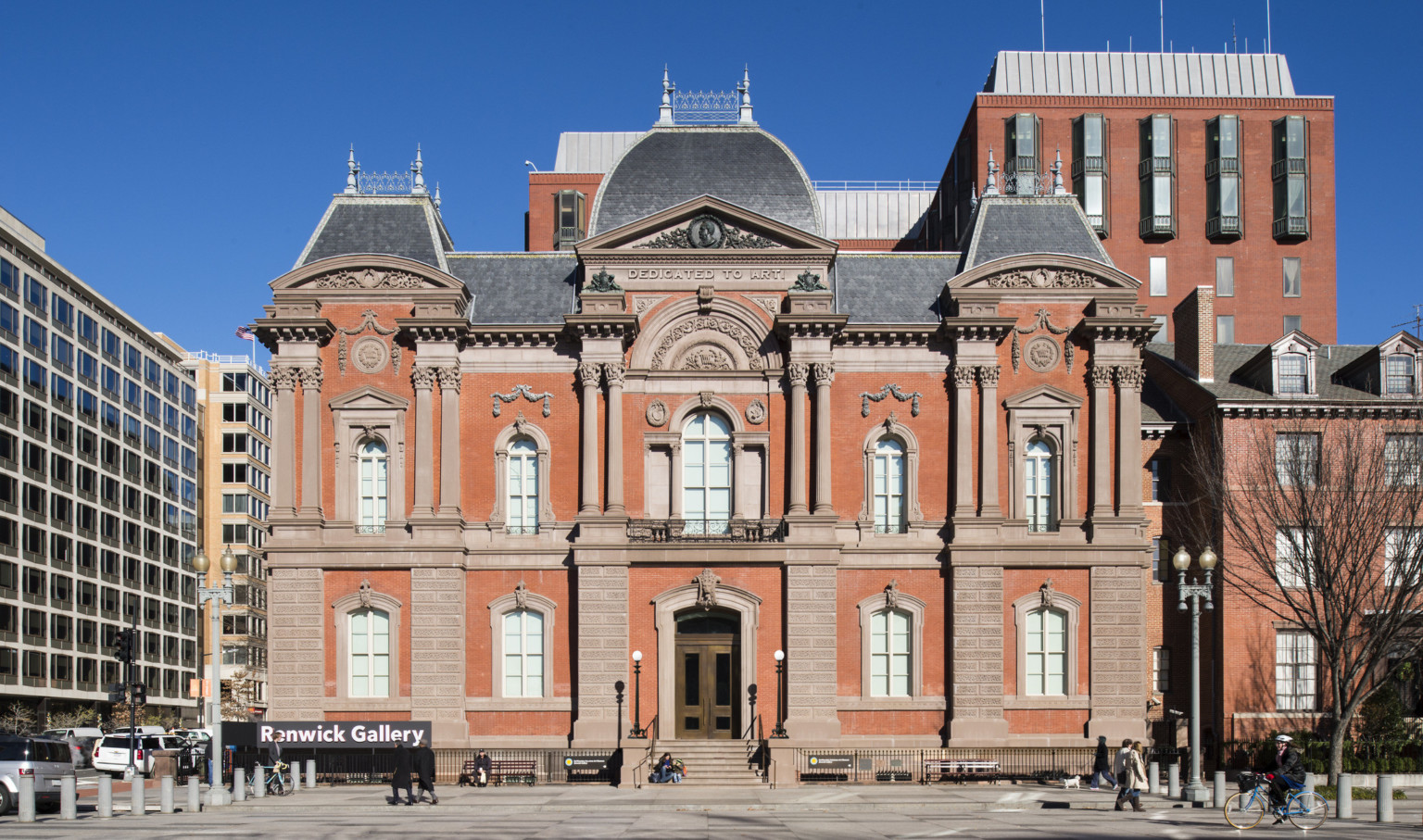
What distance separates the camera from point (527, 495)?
43906mm

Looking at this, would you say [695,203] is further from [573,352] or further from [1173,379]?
[1173,379]

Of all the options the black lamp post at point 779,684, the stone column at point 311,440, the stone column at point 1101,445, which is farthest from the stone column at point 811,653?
the stone column at point 311,440

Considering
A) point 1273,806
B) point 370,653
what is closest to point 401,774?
point 370,653

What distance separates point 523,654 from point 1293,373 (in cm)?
2730

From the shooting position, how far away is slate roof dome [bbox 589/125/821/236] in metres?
45.5

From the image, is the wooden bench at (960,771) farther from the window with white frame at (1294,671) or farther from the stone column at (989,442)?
the window with white frame at (1294,671)

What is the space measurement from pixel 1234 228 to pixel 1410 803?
38559 mm

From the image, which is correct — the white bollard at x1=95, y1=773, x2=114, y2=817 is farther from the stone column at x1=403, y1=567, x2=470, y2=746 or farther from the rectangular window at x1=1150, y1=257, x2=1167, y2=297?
the rectangular window at x1=1150, y1=257, x2=1167, y2=297

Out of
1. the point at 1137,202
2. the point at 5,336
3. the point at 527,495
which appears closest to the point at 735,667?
the point at 527,495

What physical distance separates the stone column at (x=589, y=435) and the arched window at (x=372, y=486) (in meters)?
5.94

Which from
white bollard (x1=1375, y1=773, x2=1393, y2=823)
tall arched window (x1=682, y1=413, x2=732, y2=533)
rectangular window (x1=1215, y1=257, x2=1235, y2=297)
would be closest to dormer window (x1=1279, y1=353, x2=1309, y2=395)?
tall arched window (x1=682, y1=413, x2=732, y2=533)

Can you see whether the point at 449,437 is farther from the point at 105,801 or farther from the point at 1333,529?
the point at 1333,529

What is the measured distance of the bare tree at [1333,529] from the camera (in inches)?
1646

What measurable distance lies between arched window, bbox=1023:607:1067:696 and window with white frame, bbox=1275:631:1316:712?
9.21 metres
